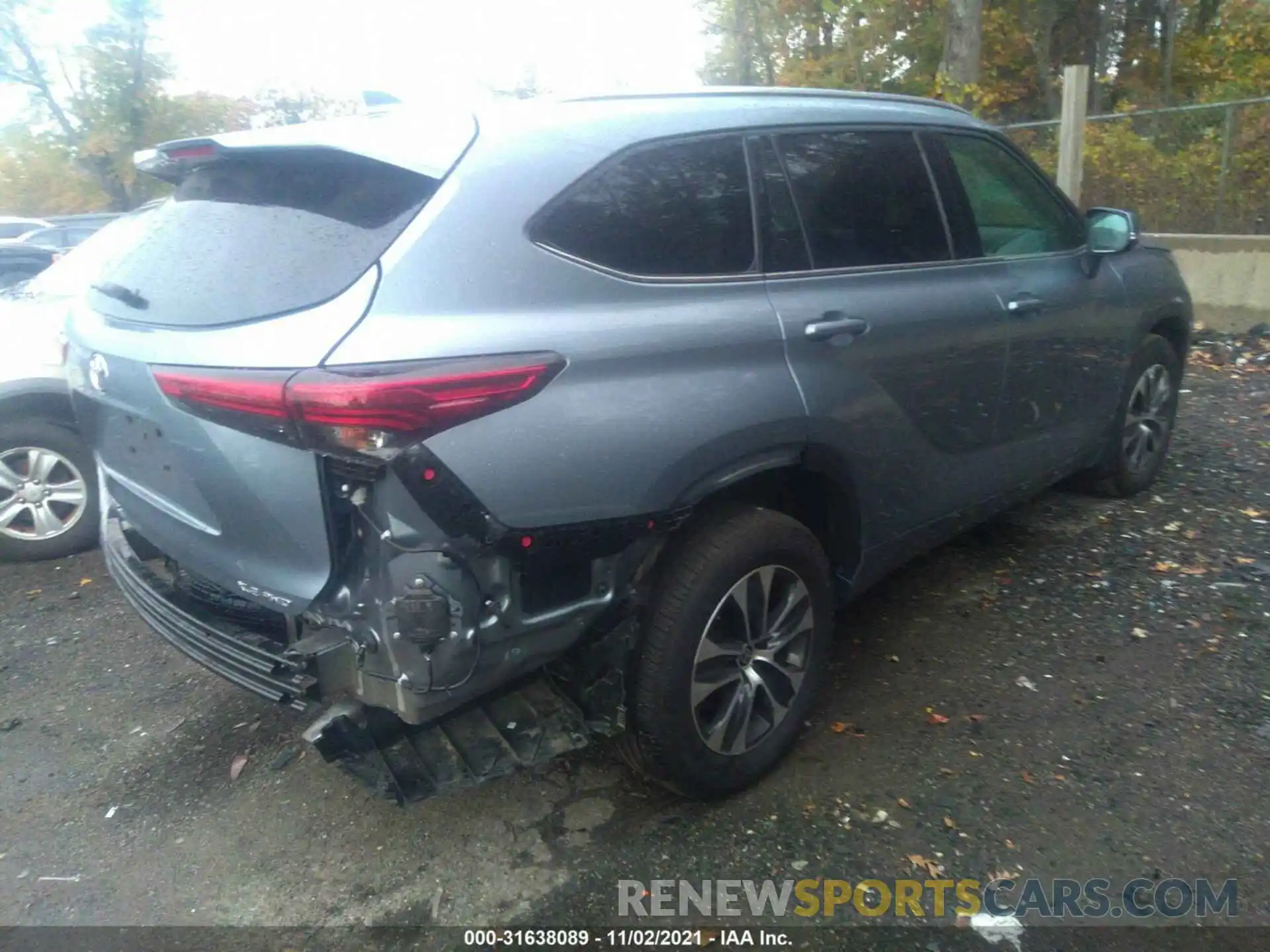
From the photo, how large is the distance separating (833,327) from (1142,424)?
8.98ft

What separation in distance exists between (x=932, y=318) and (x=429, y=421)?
191 cm

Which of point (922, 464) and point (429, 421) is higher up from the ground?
point (429, 421)

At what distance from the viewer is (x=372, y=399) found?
208cm

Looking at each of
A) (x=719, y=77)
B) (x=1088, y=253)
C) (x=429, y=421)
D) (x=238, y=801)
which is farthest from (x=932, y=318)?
(x=719, y=77)

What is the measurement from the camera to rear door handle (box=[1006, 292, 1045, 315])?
370cm

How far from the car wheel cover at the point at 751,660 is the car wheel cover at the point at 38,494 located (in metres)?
3.56

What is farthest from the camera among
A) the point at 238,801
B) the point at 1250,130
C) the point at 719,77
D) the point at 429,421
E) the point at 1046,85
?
the point at 719,77

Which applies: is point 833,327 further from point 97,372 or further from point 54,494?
point 54,494

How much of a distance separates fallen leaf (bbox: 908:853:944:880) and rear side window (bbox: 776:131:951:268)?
1708 mm

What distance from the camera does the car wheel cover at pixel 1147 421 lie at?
4.80 m

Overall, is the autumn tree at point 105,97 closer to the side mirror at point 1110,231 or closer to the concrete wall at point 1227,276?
the concrete wall at point 1227,276

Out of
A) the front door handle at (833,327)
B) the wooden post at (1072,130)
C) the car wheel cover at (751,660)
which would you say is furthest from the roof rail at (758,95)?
the wooden post at (1072,130)

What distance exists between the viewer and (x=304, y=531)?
7.48 ft

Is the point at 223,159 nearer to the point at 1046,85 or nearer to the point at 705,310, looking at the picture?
the point at 705,310
